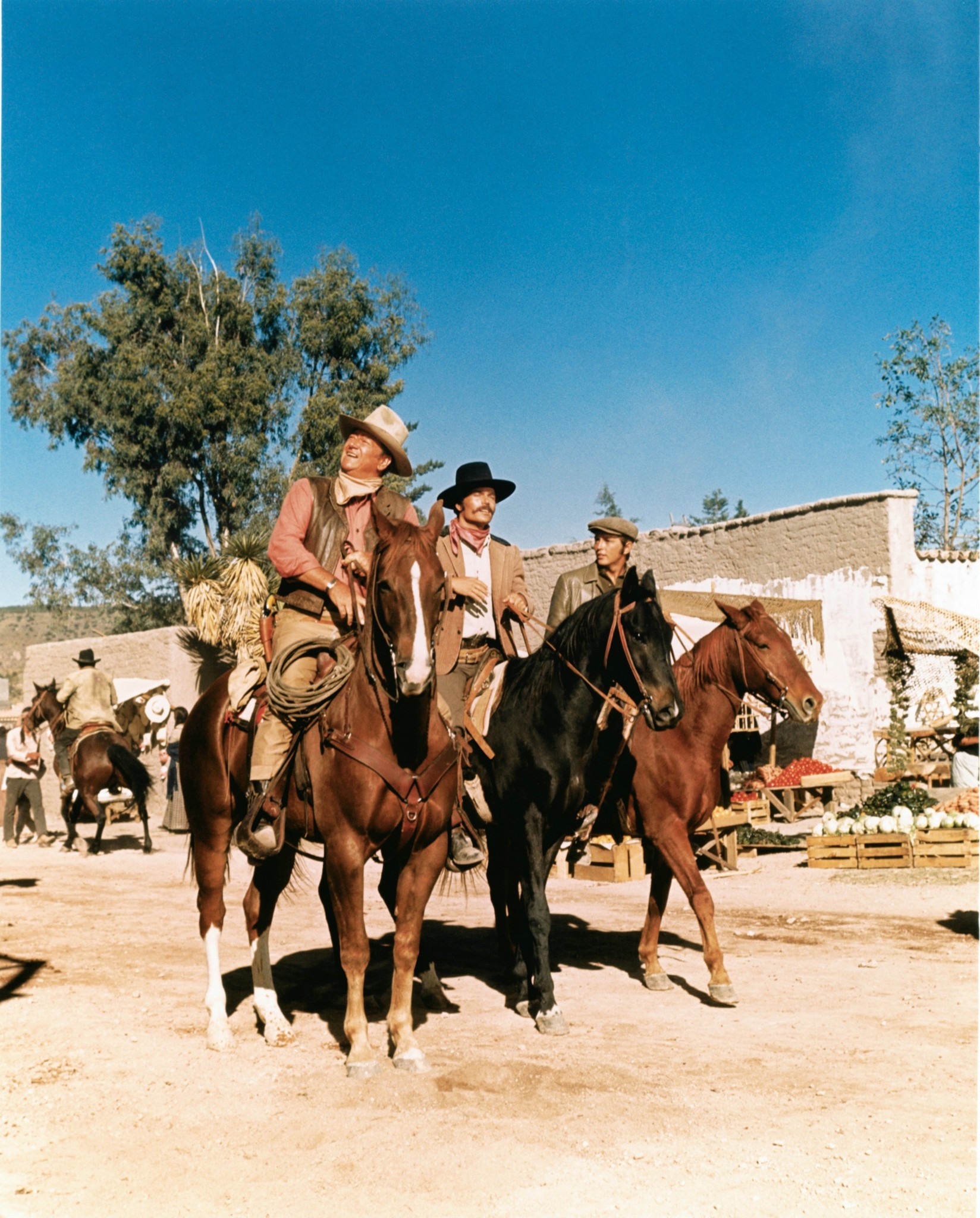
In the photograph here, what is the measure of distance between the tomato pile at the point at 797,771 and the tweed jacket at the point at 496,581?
420 inches

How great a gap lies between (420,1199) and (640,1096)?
53.6 inches

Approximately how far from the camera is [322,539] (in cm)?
559

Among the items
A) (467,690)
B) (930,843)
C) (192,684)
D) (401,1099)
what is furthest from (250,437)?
(401,1099)

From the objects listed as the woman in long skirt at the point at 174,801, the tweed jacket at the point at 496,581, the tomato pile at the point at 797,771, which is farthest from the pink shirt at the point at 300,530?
the woman in long skirt at the point at 174,801

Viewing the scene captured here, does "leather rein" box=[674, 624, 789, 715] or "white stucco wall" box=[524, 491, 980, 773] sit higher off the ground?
"white stucco wall" box=[524, 491, 980, 773]

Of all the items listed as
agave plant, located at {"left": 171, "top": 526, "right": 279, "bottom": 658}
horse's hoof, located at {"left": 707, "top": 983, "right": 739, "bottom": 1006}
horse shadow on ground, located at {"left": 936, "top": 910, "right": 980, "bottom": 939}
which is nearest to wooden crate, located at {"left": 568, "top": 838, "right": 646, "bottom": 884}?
horse shadow on ground, located at {"left": 936, "top": 910, "right": 980, "bottom": 939}

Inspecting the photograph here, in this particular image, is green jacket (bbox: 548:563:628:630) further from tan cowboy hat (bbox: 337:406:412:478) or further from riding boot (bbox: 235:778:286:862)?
riding boot (bbox: 235:778:286:862)

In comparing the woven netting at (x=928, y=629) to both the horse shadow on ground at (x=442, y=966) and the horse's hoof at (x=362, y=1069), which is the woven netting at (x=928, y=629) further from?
the horse's hoof at (x=362, y=1069)

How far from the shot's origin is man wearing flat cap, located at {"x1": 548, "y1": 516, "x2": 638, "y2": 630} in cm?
726

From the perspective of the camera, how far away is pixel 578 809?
6266mm

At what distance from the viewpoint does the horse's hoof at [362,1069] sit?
4836 mm

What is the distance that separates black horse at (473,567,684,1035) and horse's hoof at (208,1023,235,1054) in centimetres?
164

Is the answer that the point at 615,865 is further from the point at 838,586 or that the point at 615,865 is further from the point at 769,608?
the point at 838,586

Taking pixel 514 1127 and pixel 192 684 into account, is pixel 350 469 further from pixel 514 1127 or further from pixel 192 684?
pixel 192 684
